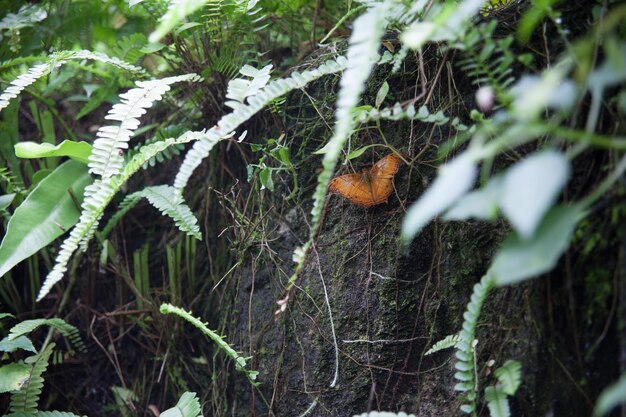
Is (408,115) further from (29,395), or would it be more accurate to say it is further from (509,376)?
(29,395)

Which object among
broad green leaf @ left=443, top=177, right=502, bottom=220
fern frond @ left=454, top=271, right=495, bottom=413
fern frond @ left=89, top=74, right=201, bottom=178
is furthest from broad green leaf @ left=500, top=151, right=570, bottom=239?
fern frond @ left=89, top=74, right=201, bottom=178

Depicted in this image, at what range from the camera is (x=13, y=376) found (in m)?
1.38

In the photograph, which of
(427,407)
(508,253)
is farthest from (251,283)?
(508,253)

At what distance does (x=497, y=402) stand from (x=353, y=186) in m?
0.53

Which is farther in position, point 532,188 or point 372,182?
point 372,182

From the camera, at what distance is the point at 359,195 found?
4.09 feet

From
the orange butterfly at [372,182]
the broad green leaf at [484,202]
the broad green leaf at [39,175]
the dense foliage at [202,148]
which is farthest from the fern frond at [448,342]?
the broad green leaf at [39,175]

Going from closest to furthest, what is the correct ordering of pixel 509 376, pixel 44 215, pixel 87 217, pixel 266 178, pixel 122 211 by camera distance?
pixel 509 376 → pixel 87 217 → pixel 266 178 → pixel 44 215 → pixel 122 211

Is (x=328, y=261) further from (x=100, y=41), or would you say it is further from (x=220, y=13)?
(x=100, y=41)

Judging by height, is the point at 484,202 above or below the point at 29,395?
above

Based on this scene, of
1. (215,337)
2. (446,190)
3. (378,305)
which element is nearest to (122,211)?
(215,337)

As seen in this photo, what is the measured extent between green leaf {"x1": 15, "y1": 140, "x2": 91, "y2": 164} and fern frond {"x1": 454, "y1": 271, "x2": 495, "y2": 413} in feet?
3.55

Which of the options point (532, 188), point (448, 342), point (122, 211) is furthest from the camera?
point (122, 211)

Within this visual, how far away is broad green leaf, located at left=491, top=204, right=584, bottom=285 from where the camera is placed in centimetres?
64
